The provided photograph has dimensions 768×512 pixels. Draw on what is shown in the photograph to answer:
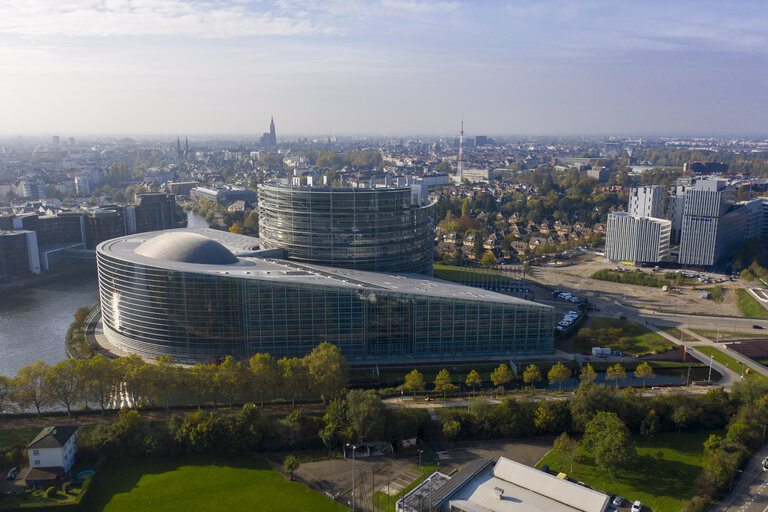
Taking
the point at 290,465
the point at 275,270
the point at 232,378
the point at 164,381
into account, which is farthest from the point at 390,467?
the point at 275,270

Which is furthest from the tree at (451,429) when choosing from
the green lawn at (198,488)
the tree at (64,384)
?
the tree at (64,384)

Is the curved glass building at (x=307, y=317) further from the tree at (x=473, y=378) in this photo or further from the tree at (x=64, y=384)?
the tree at (x=64, y=384)

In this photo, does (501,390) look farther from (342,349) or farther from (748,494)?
(748,494)

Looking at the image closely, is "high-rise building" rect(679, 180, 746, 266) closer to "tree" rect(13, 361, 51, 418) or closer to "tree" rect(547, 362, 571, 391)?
"tree" rect(547, 362, 571, 391)

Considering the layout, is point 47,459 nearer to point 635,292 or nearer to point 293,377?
point 293,377

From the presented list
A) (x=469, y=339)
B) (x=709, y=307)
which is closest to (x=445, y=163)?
(x=709, y=307)
